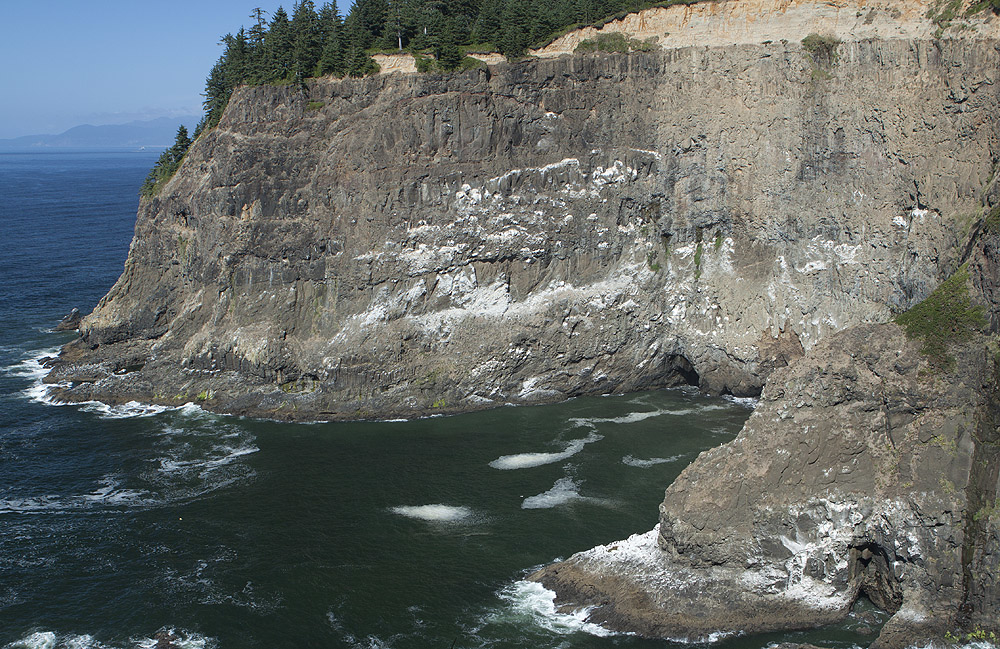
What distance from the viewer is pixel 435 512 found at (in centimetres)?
3762

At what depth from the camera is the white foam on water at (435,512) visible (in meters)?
37.1

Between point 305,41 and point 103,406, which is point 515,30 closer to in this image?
point 305,41

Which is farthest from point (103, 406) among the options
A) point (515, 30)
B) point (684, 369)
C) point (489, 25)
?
point (684, 369)

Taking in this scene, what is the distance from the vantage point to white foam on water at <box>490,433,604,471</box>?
42.1 m

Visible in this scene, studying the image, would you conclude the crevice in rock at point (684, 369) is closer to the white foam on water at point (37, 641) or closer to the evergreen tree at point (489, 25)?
the evergreen tree at point (489, 25)

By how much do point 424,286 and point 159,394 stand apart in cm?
1750

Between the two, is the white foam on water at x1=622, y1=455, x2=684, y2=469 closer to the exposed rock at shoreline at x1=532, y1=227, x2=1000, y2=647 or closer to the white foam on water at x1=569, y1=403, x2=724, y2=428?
the white foam on water at x1=569, y1=403, x2=724, y2=428

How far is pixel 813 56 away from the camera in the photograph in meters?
46.2

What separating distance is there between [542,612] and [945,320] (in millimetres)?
17530

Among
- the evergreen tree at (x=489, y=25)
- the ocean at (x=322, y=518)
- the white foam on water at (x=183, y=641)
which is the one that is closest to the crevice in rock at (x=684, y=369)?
the ocean at (x=322, y=518)

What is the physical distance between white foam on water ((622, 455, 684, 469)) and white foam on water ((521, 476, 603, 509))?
11.4 feet

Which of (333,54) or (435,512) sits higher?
(333,54)

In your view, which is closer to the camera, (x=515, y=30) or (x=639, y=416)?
(x=639, y=416)

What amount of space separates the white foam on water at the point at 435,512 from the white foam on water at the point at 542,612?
588cm
